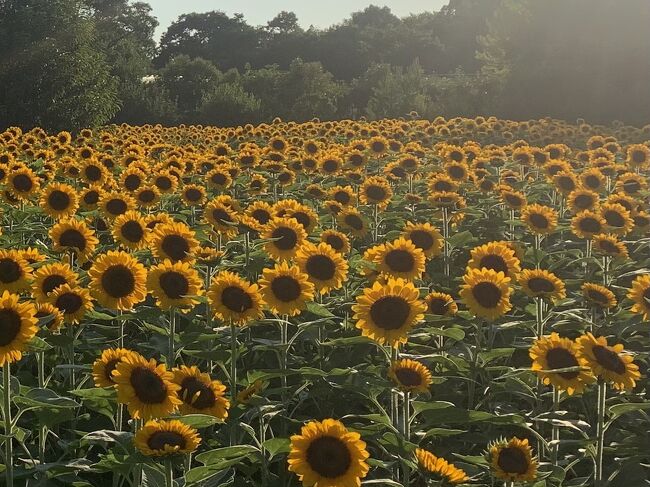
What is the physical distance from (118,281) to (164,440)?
170 cm

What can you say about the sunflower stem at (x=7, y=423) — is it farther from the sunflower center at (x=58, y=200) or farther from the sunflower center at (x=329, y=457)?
the sunflower center at (x=58, y=200)

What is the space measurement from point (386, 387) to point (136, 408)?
3.67ft

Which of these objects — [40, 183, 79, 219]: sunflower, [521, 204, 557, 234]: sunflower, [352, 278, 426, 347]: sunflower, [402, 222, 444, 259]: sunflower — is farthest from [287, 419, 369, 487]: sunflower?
[40, 183, 79, 219]: sunflower

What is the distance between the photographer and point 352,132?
1539cm

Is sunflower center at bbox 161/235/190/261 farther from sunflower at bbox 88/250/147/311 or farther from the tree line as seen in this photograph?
the tree line

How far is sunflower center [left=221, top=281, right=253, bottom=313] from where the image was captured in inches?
154

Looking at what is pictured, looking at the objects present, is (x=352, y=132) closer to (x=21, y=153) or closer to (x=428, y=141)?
(x=428, y=141)

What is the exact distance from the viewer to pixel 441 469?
9.03 feet

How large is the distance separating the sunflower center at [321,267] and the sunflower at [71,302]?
4.44 feet

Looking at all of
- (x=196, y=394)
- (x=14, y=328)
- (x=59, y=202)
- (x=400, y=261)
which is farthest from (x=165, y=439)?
(x=59, y=202)

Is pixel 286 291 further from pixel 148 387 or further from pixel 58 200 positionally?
pixel 58 200

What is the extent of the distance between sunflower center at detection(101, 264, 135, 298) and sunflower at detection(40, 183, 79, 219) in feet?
9.23

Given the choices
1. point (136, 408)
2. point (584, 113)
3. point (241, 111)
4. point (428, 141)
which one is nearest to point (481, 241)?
point (136, 408)

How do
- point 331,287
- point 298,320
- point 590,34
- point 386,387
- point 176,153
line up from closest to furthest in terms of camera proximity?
point 386,387
point 331,287
point 298,320
point 176,153
point 590,34
